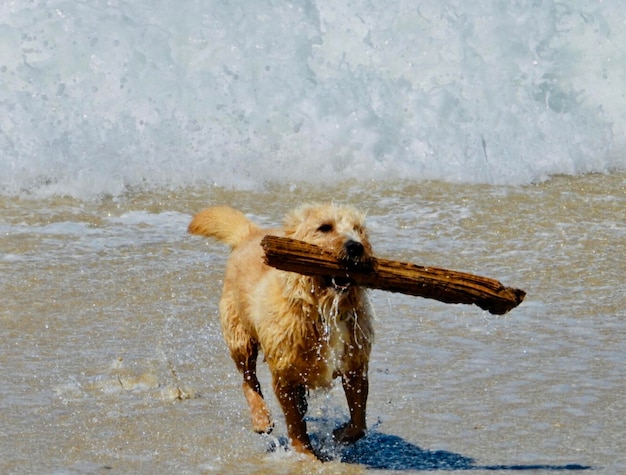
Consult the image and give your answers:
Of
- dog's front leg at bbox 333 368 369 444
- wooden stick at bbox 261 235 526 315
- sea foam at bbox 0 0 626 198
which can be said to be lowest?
dog's front leg at bbox 333 368 369 444

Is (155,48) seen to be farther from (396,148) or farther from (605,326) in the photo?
(605,326)

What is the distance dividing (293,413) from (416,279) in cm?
82

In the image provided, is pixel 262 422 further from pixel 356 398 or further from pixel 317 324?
pixel 317 324

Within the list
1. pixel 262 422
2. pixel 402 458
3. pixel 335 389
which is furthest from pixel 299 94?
pixel 402 458

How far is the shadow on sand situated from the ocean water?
2cm

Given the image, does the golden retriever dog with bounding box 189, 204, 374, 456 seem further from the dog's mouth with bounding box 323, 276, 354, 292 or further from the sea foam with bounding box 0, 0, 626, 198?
the sea foam with bounding box 0, 0, 626, 198

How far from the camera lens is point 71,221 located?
8258 millimetres

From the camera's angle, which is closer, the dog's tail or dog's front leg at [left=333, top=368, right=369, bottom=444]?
dog's front leg at [left=333, top=368, right=369, bottom=444]

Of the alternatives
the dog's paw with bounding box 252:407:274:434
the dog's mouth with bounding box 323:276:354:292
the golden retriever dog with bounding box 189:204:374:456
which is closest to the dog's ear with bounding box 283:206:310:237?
the golden retriever dog with bounding box 189:204:374:456

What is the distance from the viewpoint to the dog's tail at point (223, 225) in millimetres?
5562

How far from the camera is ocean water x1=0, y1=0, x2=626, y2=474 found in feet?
15.5

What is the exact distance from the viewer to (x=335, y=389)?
5.41 metres

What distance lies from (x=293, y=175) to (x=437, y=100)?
2014 millimetres

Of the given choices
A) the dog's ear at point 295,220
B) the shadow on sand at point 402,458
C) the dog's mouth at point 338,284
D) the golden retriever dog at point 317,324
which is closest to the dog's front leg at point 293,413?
the golden retriever dog at point 317,324
